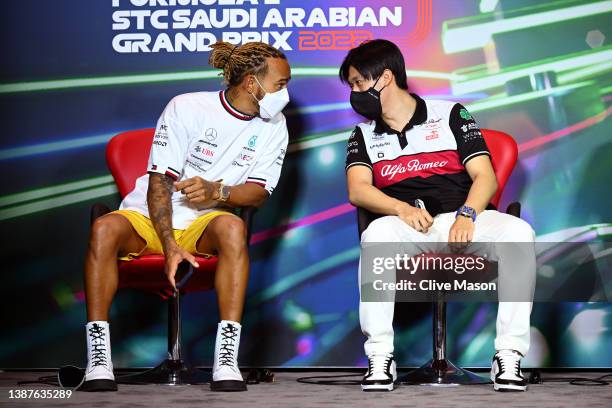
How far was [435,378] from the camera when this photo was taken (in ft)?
12.8

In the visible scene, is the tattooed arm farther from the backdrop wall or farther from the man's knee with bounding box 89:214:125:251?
the backdrop wall

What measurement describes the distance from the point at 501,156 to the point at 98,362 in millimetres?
1839

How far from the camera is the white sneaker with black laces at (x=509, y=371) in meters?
3.58

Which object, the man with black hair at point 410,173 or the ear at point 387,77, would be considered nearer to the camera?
the man with black hair at point 410,173

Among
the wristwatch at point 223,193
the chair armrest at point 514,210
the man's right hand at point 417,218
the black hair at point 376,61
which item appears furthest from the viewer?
the black hair at point 376,61

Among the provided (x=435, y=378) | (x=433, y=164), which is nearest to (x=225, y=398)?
(x=435, y=378)

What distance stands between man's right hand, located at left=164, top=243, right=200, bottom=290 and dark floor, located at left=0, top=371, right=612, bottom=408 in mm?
419

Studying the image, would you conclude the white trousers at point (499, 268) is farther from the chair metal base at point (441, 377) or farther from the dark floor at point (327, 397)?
the chair metal base at point (441, 377)

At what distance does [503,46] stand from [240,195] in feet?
4.71

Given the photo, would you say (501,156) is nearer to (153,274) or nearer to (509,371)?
(509,371)

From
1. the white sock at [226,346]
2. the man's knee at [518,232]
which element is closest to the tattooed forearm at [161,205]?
the white sock at [226,346]

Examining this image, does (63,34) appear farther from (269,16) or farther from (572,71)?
(572,71)

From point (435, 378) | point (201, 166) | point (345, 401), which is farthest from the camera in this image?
point (201, 166)

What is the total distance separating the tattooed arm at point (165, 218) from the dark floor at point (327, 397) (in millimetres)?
434
